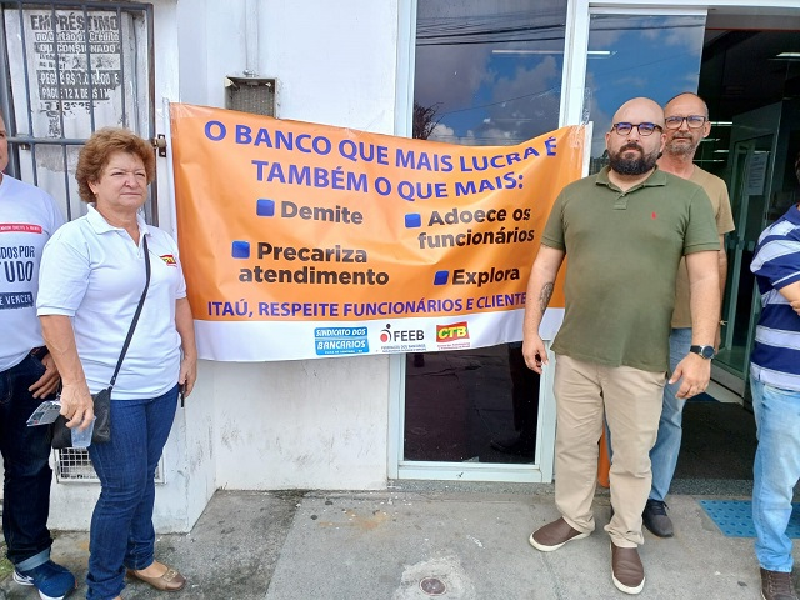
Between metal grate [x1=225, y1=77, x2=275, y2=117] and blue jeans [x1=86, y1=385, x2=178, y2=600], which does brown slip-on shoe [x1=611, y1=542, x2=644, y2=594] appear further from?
metal grate [x1=225, y1=77, x2=275, y2=117]

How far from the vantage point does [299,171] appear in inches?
107

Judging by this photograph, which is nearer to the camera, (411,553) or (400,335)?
(411,553)

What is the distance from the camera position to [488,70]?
3.14m

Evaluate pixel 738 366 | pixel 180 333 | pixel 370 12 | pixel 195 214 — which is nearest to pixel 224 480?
pixel 180 333

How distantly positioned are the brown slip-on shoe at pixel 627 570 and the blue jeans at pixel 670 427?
0.47m

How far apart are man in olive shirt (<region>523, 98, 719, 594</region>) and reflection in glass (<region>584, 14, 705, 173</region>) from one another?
782mm

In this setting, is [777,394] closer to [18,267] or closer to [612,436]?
[612,436]

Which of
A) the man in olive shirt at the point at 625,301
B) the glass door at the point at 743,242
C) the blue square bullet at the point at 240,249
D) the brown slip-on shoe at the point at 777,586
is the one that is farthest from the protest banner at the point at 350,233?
the glass door at the point at 743,242

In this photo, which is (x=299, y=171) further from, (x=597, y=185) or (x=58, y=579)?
(x=58, y=579)

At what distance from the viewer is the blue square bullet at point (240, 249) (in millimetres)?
2672

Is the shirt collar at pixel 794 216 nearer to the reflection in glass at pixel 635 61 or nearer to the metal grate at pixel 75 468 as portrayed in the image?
the reflection in glass at pixel 635 61

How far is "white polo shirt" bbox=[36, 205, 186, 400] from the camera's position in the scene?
1.94 meters

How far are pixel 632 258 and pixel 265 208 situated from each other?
1699 millimetres

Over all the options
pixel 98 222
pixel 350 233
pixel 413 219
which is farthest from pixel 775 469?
pixel 98 222
